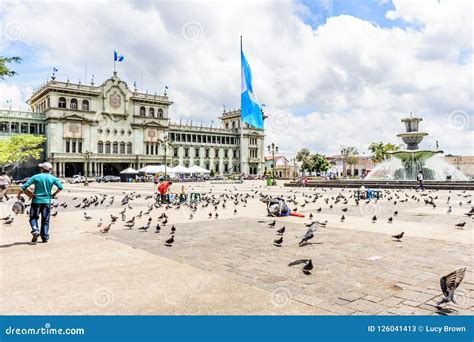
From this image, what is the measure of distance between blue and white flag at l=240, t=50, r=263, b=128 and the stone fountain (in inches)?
839

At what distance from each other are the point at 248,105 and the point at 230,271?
59.3 feet

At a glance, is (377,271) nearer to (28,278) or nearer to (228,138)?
(28,278)

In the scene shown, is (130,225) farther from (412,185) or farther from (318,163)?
(318,163)

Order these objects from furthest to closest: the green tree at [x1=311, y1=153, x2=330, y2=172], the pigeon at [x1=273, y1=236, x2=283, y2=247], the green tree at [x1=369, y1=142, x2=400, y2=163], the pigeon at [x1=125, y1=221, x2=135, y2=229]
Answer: the green tree at [x1=311, y1=153, x2=330, y2=172]
the green tree at [x1=369, y1=142, x2=400, y2=163]
the pigeon at [x1=125, y1=221, x2=135, y2=229]
the pigeon at [x1=273, y1=236, x2=283, y2=247]

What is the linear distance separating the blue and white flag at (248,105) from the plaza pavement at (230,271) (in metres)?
13.3

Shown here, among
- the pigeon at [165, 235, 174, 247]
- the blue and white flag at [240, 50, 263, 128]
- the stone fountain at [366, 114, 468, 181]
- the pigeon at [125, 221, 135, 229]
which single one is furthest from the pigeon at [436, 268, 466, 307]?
the stone fountain at [366, 114, 468, 181]

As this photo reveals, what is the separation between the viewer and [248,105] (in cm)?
2270

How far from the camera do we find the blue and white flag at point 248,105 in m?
22.2

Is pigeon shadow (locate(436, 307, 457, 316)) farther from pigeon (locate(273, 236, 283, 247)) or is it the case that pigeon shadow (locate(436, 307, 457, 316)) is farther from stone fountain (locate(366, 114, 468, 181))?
stone fountain (locate(366, 114, 468, 181))

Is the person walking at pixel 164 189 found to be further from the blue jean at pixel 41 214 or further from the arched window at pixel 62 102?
the arched window at pixel 62 102

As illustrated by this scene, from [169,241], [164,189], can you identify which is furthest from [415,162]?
[169,241]

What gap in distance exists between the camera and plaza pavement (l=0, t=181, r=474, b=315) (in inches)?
162
